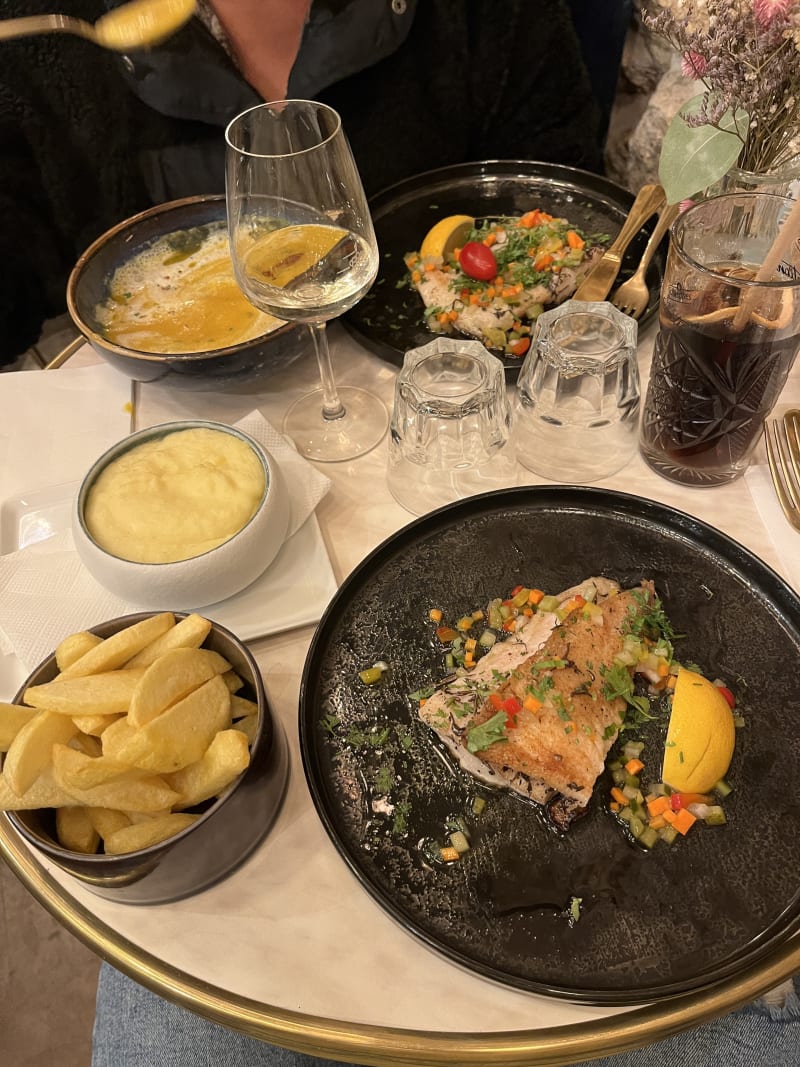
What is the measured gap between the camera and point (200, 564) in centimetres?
104

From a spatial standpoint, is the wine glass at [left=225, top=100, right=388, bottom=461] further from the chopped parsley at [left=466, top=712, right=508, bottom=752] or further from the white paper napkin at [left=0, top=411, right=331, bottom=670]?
the chopped parsley at [left=466, top=712, right=508, bottom=752]

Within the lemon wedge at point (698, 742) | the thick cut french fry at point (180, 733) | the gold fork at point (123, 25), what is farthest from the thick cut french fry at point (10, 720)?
the gold fork at point (123, 25)

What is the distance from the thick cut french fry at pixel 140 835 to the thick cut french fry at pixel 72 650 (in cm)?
21

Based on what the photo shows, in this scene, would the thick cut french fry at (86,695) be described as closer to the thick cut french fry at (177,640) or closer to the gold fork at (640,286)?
the thick cut french fry at (177,640)

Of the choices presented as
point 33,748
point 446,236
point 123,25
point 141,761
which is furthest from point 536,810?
point 123,25

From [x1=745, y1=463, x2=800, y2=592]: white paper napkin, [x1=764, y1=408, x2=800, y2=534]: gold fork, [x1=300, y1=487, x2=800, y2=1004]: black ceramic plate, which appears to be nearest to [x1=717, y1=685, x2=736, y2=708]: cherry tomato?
[x1=300, y1=487, x2=800, y2=1004]: black ceramic plate

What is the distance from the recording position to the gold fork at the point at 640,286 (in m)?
1.49

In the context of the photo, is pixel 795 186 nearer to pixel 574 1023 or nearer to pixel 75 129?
pixel 574 1023

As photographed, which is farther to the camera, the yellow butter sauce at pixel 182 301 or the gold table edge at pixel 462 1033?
the yellow butter sauce at pixel 182 301

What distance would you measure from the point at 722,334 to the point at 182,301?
0.98 m

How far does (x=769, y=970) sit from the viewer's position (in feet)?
2.69

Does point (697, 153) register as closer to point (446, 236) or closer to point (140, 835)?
point (446, 236)

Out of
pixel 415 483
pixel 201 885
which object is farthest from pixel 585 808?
pixel 415 483

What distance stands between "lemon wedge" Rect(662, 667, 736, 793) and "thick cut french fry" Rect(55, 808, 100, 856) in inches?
25.1
